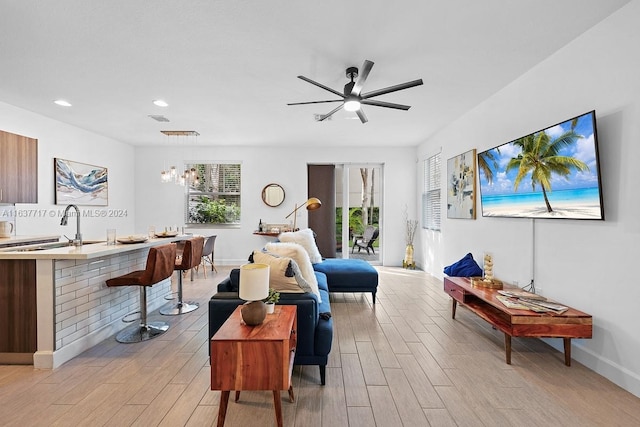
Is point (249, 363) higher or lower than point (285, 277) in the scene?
lower

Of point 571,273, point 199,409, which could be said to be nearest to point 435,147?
point 571,273

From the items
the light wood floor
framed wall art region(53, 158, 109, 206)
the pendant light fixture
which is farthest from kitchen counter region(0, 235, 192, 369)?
framed wall art region(53, 158, 109, 206)

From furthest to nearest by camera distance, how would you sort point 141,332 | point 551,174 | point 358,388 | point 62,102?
point 62,102, point 141,332, point 551,174, point 358,388

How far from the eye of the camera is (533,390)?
83.8 inches

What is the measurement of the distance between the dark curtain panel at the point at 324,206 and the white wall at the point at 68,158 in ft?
13.2

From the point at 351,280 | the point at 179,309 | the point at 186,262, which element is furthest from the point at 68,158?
the point at 351,280

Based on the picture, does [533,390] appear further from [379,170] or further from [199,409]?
[379,170]

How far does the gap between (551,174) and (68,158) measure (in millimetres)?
6814

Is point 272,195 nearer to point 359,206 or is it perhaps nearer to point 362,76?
point 359,206

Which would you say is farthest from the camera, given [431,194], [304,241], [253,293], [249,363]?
[431,194]

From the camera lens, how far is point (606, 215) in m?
2.28

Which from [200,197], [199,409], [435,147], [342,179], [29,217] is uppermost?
[435,147]

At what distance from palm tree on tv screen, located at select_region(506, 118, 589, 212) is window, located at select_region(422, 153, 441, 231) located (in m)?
2.64

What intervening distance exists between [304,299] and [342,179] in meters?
5.00
